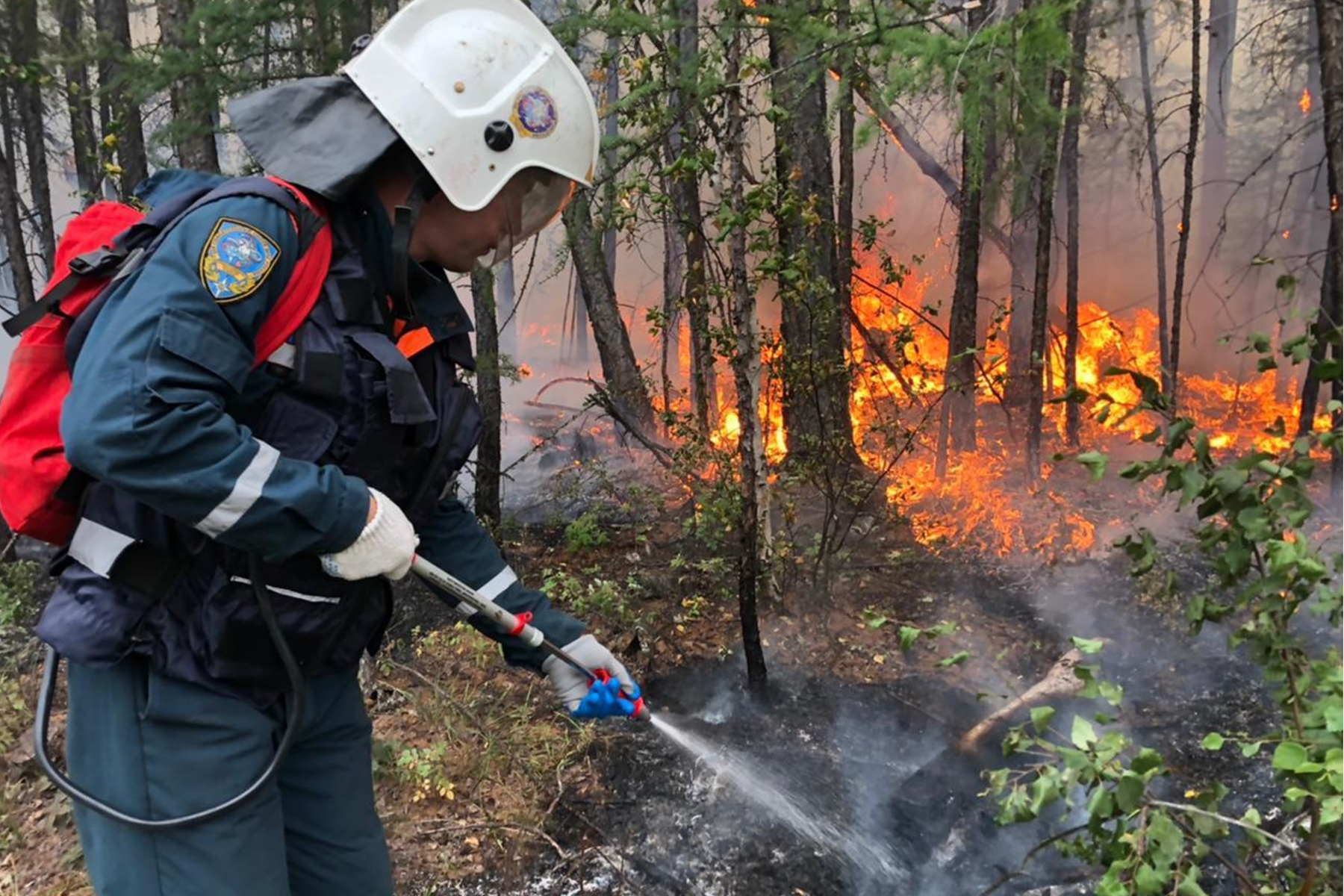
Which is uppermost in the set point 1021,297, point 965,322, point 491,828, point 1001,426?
point 965,322

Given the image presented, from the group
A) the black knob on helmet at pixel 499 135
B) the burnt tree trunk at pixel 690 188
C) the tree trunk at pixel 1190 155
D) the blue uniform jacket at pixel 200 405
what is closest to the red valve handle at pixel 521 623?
the blue uniform jacket at pixel 200 405

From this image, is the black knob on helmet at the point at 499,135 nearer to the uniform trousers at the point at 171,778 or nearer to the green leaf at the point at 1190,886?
the uniform trousers at the point at 171,778

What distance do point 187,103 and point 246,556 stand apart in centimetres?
508

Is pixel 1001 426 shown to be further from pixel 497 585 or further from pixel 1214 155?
pixel 1214 155

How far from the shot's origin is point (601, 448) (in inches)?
495

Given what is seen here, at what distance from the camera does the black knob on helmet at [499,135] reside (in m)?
2.07

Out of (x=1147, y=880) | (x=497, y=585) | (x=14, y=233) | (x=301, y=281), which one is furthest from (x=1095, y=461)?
(x=14, y=233)

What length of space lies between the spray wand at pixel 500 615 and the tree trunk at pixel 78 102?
6975 millimetres

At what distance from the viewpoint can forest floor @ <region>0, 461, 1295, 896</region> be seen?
3.61 meters

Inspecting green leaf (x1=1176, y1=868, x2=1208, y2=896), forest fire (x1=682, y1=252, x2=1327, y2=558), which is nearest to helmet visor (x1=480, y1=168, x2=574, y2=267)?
green leaf (x1=1176, y1=868, x2=1208, y2=896)

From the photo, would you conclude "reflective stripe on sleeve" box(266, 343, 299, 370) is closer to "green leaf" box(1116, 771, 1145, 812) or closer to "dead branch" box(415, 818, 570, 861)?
"green leaf" box(1116, 771, 1145, 812)

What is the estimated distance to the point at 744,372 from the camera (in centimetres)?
466

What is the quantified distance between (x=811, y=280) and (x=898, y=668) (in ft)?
7.91

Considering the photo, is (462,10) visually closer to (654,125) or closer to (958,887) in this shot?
(654,125)
